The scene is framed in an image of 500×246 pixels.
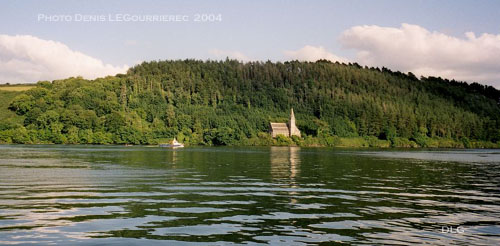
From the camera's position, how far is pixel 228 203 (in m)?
29.8

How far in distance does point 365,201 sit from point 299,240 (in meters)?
12.9

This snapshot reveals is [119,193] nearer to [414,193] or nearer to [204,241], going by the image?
[204,241]

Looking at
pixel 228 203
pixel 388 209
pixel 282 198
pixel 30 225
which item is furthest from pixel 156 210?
pixel 388 209

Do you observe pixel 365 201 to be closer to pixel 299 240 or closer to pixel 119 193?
pixel 299 240

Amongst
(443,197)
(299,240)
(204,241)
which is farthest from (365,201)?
(204,241)

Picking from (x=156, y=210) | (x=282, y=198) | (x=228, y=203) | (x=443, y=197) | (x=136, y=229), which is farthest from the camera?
(x=443, y=197)

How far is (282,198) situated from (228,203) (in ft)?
14.0

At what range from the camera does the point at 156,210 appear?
26797 mm

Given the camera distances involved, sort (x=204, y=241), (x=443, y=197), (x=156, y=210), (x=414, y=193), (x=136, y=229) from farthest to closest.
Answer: (x=414, y=193), (x=443, y=197), (x=156, y=210), (x=136, y=229), (x=204, y=241)

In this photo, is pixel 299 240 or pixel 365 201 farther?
pixel 365 201

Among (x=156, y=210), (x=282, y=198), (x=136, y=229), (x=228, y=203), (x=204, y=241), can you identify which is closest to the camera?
(x=204, y=241)

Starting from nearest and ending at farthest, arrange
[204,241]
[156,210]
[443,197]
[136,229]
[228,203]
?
[204,241]
[136,229]
[156,210]
[228,203]
[443,197]

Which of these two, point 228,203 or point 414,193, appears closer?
point 228,203

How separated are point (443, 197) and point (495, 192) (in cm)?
664
